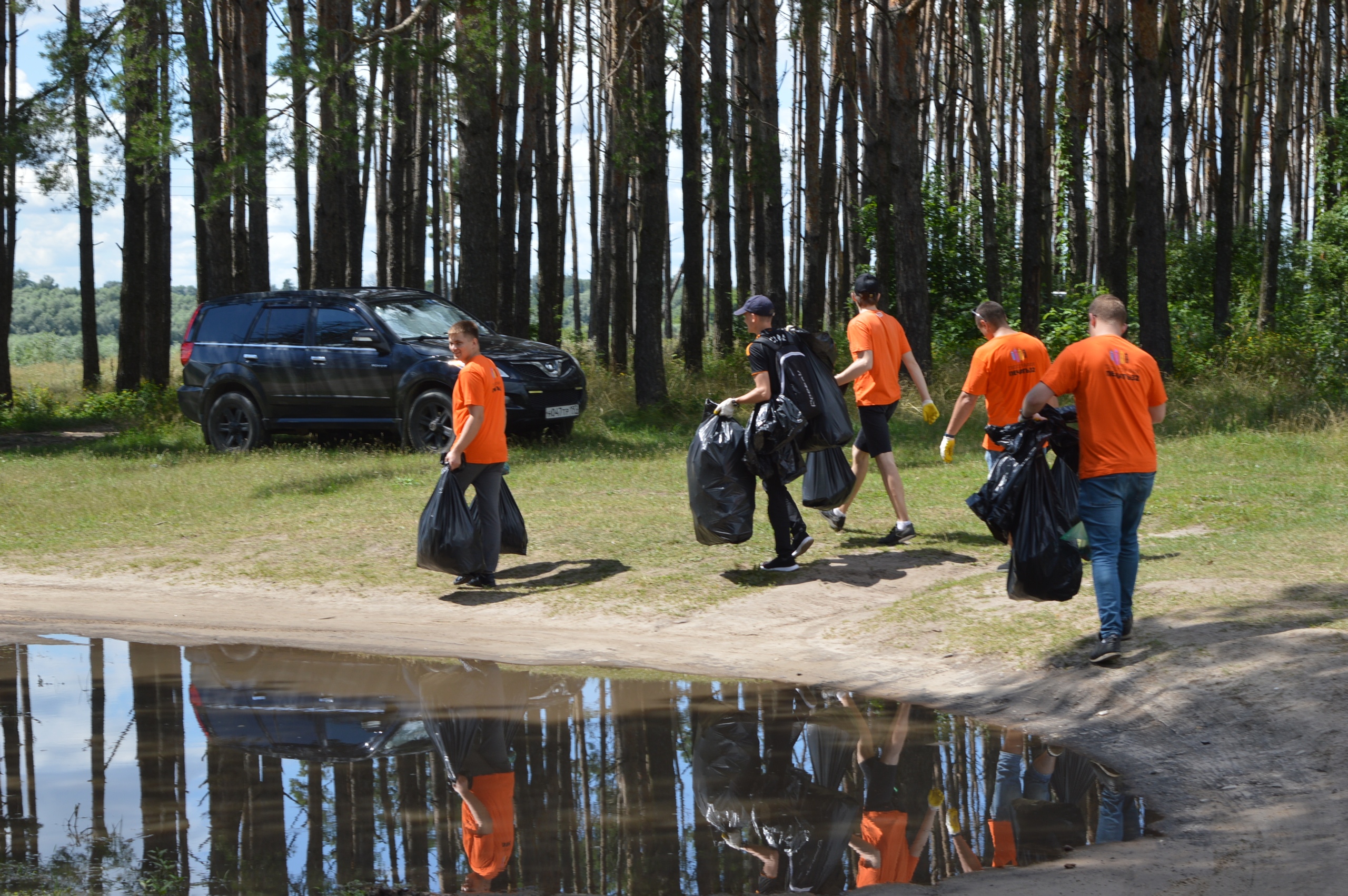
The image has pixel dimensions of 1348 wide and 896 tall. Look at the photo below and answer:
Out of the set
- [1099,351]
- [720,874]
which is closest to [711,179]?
[1099,351]

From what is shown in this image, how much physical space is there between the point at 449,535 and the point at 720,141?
13.2 meters

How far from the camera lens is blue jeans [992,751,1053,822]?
185 inches

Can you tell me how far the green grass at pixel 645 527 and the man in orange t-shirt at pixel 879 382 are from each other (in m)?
0.43

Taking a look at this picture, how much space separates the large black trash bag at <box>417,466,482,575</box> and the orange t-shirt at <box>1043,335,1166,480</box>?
4.32 metres

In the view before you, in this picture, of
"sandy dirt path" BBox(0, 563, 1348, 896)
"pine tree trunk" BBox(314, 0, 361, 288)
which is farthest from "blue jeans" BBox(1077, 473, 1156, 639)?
"pine tree trunk" BBox(314, 0, 361, 288)

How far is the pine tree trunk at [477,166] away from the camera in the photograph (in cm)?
1602

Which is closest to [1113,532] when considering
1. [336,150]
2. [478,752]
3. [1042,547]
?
[1042,547]

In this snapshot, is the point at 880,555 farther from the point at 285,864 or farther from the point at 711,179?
the point at 711,179

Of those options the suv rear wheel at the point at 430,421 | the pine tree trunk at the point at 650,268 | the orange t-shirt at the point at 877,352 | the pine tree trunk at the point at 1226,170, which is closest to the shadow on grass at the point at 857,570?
the orange t-shirt at the point at 877,352

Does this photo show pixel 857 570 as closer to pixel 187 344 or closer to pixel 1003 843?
pixel 1003 843

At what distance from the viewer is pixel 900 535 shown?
934 centimetres

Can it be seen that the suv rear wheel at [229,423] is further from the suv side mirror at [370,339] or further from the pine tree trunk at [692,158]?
the pine tree trunk at [692,158]

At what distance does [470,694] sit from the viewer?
6418 mm

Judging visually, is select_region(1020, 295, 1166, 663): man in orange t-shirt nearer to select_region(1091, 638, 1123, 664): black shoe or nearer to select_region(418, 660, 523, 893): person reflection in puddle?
select_region(1091, 638, 1123, 664): black shoe
